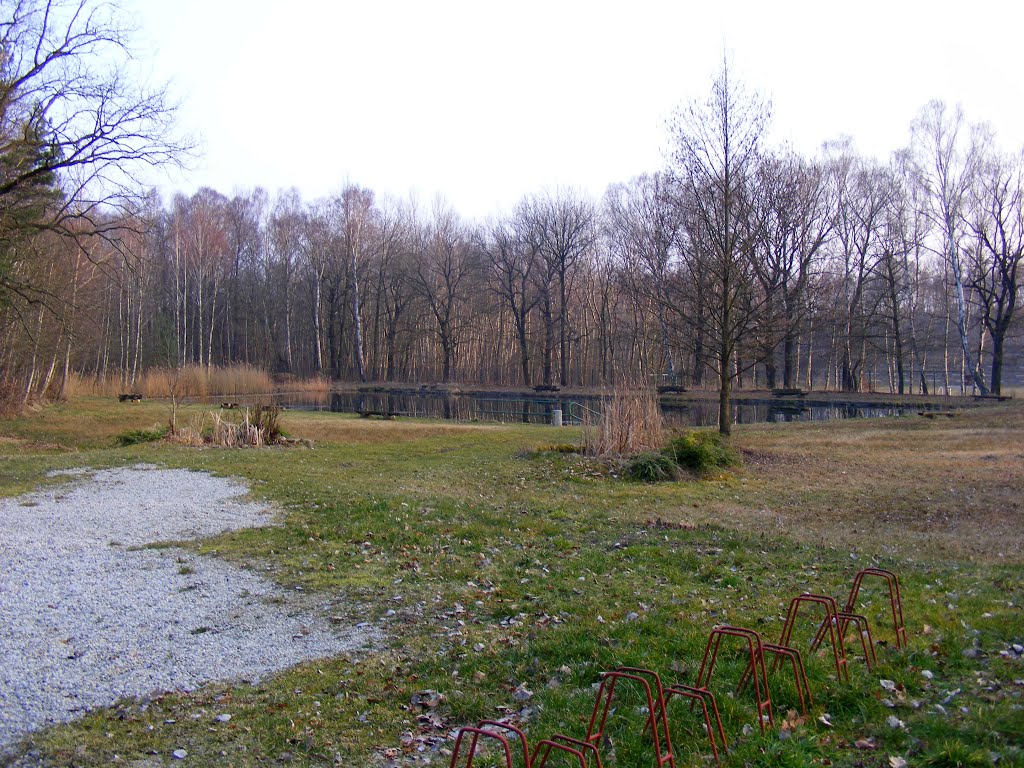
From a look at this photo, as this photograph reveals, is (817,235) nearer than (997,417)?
No

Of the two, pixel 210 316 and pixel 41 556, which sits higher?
pixel 210 316

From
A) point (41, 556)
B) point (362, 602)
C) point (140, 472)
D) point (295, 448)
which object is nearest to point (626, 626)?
point (362, 602)

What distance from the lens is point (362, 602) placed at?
6758mm

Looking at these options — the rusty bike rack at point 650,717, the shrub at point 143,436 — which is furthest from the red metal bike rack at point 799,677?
the shrub at point 143,436

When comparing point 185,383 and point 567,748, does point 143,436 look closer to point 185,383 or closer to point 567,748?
point 567,748

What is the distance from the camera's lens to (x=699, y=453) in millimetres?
14133

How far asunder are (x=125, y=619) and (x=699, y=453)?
10.2m

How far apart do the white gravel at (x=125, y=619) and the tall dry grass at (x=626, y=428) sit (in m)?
7.40

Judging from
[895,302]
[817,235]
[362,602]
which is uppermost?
[817,235]

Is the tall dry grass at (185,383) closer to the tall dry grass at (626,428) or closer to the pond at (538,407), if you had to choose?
the pond at (538,407)

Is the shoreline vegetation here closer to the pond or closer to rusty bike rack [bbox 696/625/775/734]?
the pond

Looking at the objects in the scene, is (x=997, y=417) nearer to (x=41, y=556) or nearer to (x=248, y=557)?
(x=248, y=557)

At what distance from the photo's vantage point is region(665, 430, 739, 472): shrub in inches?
556

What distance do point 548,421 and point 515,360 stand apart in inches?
1038
